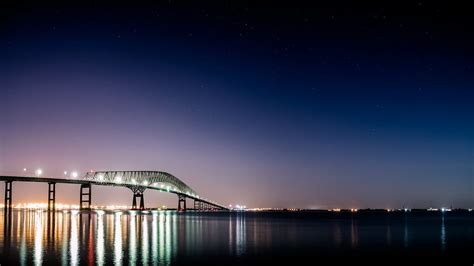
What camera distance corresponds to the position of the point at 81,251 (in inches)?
1624

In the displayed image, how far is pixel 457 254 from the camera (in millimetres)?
45594

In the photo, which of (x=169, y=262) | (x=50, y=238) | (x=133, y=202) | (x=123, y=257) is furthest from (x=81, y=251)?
(x=133, y=202)

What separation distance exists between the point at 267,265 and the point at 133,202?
15277cm

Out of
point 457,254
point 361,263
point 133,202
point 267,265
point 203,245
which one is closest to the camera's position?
point 267,265

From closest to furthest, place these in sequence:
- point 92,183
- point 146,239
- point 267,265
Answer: point 267,265 < point 146,239 < point 92,183

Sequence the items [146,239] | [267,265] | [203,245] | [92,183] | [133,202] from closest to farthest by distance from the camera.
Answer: [267,265] → [203,245] → [146,239] → [92,183] → [133,202]

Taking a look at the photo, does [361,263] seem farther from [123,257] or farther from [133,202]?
[133,202]

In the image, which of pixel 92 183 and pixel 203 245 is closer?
pixel 203 245

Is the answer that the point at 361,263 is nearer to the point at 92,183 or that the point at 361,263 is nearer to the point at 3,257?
the point at 3,257

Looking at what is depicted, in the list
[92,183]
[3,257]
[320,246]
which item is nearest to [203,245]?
[320,246]

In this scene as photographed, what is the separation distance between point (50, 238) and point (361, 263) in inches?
1221

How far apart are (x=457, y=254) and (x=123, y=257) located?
29.1m

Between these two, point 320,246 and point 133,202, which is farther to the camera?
point 133,202

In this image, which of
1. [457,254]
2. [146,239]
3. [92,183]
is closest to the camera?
[457,254]
